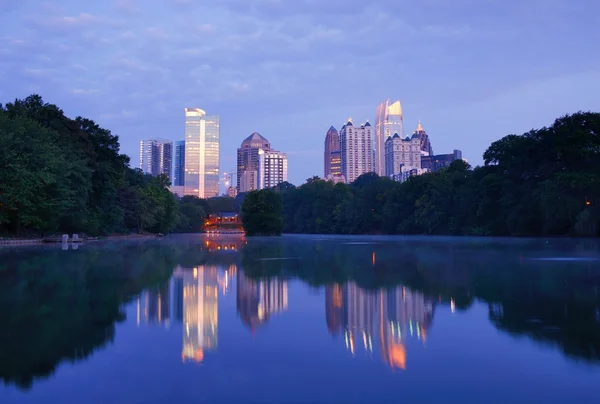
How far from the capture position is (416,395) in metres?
4.37

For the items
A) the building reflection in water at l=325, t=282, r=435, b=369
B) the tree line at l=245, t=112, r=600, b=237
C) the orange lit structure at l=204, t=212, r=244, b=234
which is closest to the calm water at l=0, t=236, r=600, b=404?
the building reflection in water at l=325, t=282, r=435, b=369

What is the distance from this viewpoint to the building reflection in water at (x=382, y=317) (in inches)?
241

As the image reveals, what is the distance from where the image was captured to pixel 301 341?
6.32 m

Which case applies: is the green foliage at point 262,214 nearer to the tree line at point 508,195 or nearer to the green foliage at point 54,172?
the tree line at point 508,195

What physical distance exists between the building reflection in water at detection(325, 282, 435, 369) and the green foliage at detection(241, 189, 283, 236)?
64668 millimetres

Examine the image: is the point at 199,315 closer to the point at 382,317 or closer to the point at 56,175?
the point at 382,317

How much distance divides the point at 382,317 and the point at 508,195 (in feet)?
177

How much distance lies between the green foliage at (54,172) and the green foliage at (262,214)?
54.1ft

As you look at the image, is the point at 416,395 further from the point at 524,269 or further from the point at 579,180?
the point at 579,180

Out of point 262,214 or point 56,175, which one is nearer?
point 56,175

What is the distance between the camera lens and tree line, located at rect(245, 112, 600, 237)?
160 feet

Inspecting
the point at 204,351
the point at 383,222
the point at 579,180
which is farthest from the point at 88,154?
the point at 383,222

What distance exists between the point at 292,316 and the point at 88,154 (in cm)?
4438

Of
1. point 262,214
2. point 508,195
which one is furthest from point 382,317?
point 262,214
